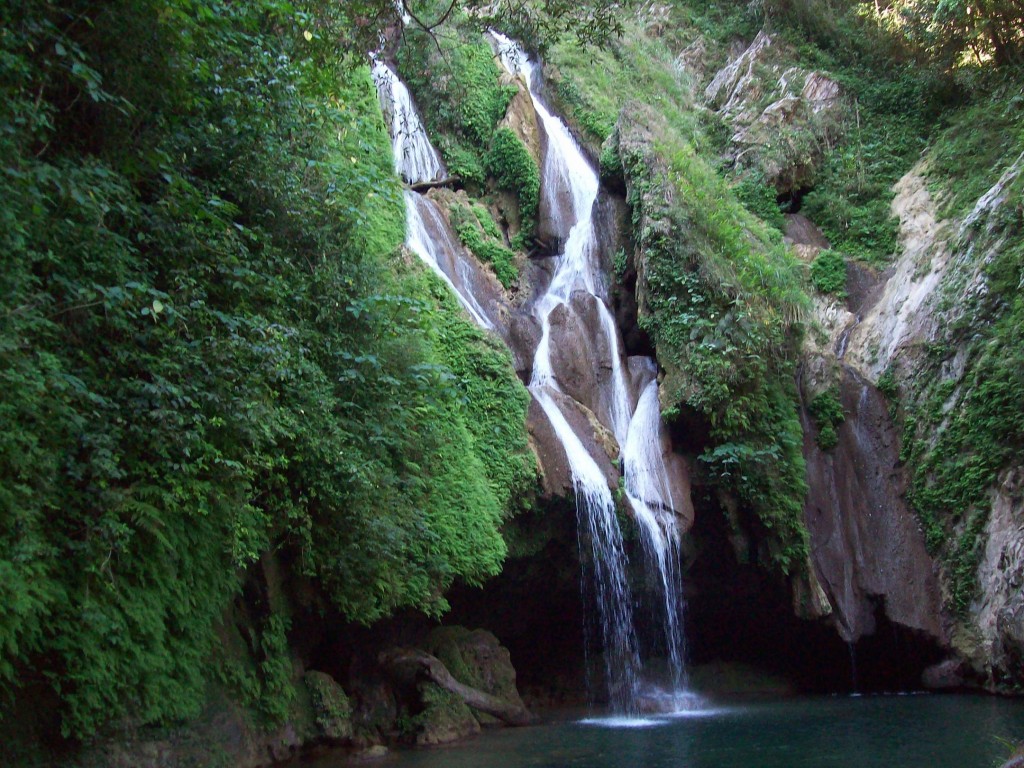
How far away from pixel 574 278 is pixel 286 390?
10.00m

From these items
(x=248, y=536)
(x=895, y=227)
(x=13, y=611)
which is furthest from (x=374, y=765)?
(x=895, y=227)

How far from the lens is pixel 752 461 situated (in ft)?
49.0

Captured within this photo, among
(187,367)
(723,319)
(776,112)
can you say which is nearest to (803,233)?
(776,112)

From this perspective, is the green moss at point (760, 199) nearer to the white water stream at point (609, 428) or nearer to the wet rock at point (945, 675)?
the white water stream at point (609, 428)

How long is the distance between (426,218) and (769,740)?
10528mm

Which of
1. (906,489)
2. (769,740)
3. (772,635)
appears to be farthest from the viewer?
(772,635)

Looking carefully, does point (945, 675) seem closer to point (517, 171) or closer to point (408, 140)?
point (517, 171)

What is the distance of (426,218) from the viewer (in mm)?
16422

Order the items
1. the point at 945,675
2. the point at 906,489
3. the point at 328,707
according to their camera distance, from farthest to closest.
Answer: the point at 906,489 < the point at 945,675 < the point at 328,707

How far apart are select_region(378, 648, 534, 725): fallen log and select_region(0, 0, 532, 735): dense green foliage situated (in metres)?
1.35

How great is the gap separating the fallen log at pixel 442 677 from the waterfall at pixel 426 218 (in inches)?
215

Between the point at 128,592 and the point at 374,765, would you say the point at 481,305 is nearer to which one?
the point at 374,765

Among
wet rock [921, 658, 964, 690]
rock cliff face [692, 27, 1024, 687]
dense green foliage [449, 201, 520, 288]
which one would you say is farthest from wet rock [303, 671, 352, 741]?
wet rock [921, 658, 964, 690]

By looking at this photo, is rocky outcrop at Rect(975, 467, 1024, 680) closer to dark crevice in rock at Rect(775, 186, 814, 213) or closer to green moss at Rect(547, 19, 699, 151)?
dark crevice in rock at Rect(775, 186, 814, 213)
